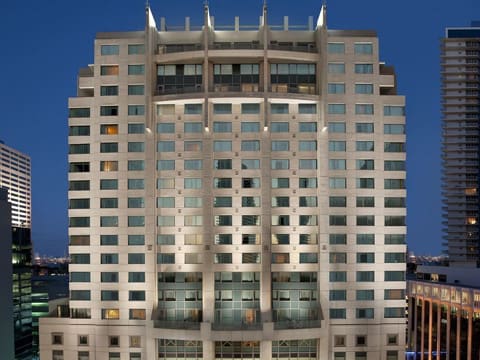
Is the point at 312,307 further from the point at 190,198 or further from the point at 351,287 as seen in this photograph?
the point at 190,198

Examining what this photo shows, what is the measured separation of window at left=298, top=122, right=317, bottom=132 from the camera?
243ft

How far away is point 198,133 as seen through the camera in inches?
2908

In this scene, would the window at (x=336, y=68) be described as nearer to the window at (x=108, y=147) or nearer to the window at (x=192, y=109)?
the window at (x=192, y=109)

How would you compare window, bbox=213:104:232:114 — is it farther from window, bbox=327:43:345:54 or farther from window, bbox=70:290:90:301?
window, bbox=70:290:90:301

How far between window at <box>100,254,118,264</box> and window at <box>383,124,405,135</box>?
4217 centimetres

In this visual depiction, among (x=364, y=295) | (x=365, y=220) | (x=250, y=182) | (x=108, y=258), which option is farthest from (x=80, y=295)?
(x=365, y=220)

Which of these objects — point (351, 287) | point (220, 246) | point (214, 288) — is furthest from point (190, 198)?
point (351, 287)

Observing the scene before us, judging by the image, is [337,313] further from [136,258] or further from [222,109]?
[222,109]

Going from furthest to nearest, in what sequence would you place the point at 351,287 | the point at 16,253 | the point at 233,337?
the point at 16,253
the point at 351,287
the point at 233,337

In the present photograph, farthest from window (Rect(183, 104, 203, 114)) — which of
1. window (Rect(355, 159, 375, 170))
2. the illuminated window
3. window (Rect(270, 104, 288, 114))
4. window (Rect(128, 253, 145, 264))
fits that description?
the illuminated window

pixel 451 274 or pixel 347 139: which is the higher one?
pixel 347 139

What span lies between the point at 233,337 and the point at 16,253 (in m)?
80.9

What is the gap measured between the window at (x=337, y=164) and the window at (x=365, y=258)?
12.5 meters

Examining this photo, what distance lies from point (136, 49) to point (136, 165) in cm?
1665
